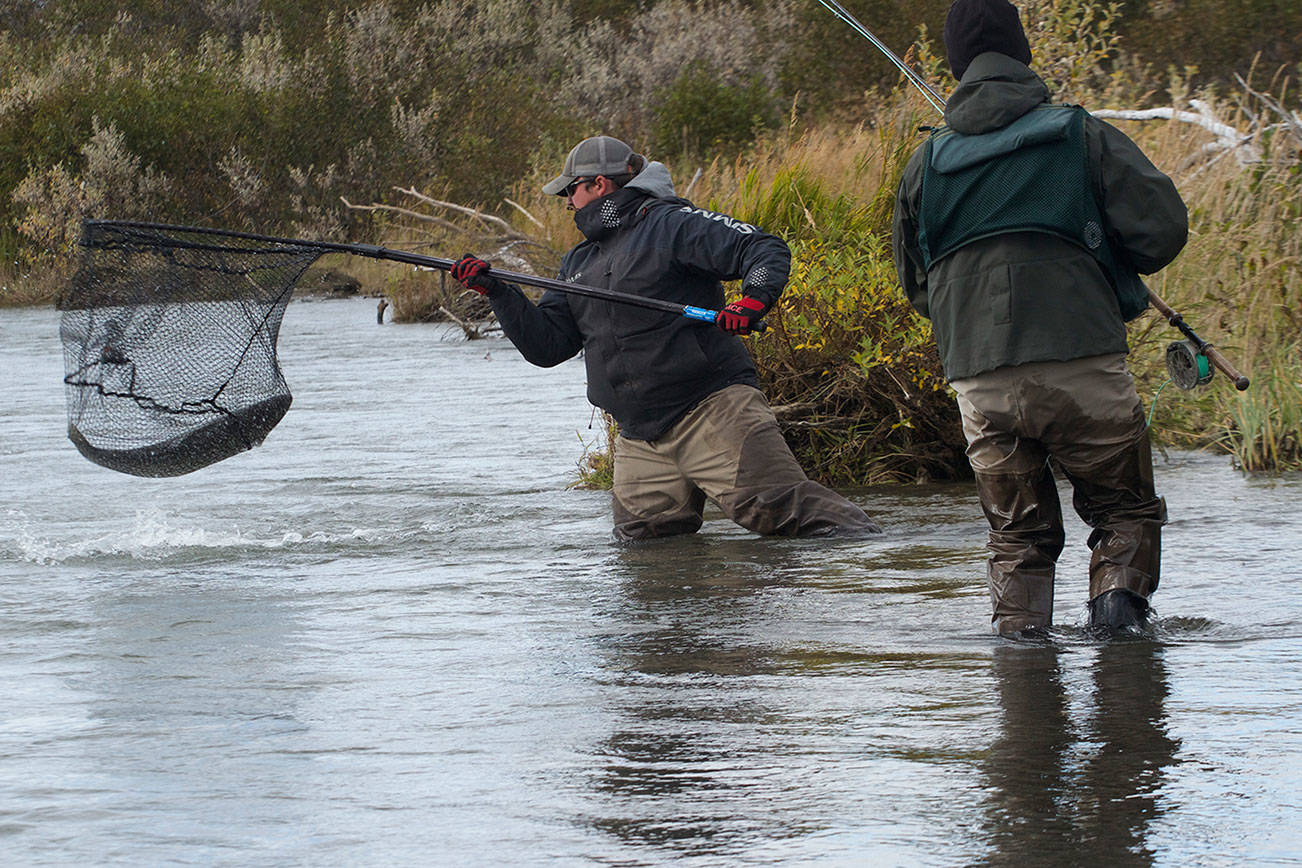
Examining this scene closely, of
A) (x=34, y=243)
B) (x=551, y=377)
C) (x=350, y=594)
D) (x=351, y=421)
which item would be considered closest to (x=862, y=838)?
(x=350, y=594)

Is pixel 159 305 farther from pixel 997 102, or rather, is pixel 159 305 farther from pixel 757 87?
pixel 757 87

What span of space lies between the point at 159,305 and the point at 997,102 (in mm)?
3969

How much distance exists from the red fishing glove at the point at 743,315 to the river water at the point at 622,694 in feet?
2.98

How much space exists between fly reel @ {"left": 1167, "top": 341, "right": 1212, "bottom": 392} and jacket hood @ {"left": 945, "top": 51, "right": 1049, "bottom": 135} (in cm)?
95

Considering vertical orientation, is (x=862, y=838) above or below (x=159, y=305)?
below

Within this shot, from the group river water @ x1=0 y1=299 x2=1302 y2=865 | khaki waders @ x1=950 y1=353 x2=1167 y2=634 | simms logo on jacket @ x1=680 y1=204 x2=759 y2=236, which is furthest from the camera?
simms logo on jacket @ x1=680 y1=204 x2=759 y2=236

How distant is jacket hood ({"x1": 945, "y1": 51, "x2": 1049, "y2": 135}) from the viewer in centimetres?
532

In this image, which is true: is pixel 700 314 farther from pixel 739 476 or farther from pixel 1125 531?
pixel 1125 531

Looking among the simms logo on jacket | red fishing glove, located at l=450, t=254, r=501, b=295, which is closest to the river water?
red fishing glove, located at l=450, t=254, r=501, b=295

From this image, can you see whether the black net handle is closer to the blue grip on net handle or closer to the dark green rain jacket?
the blue grip on net handle

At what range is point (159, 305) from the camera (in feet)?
25.9

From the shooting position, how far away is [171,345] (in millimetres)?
7914

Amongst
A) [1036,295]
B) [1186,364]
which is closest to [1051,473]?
[1036,295]

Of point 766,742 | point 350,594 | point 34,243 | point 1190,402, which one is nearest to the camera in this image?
point 766,742
